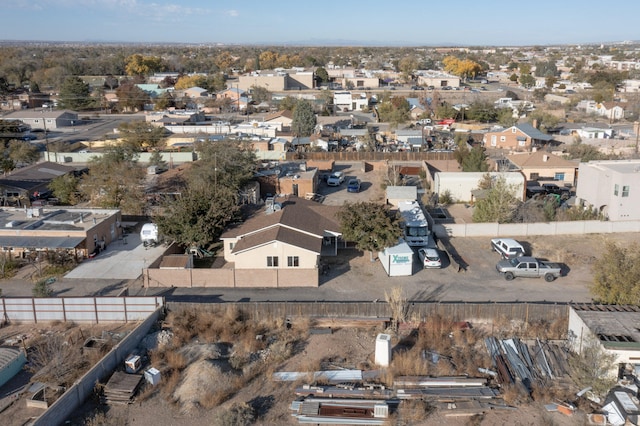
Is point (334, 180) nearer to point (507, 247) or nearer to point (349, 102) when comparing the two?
point (507, 247)

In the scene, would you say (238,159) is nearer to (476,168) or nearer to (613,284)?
(476,168)

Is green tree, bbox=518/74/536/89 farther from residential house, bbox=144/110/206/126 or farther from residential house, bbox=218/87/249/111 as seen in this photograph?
residential house, bbox=144/110/206/126

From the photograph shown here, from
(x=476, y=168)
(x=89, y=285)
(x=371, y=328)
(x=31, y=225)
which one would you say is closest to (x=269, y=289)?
(x=371, y=328)

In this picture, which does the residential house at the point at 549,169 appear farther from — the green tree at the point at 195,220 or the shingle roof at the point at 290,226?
the green tree at the point at 195,220

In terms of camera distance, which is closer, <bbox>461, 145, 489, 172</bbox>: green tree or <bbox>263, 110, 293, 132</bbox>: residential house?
<bbox>461, 145, 489, 172</bbox>: green tree

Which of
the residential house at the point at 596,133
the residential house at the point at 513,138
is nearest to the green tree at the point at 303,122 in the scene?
the residential house at the point at 513,138

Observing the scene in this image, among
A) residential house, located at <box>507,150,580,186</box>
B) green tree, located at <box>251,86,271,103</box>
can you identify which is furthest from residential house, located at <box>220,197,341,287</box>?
green tree, located at <box>251,86,271,103</box>
